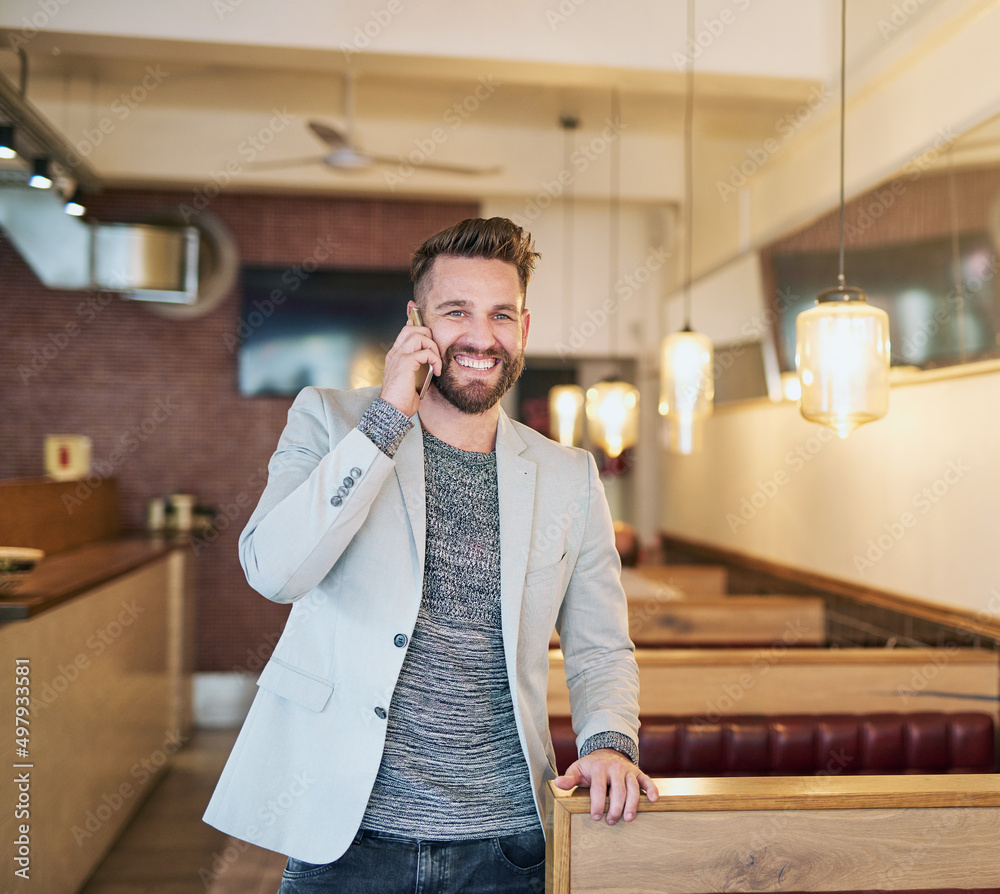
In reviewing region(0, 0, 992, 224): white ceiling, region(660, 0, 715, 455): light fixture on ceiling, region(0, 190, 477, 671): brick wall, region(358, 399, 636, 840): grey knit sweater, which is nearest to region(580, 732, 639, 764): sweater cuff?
region(358, 399, 636, 840): grey knit sweater

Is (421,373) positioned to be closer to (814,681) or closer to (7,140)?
(814,681)

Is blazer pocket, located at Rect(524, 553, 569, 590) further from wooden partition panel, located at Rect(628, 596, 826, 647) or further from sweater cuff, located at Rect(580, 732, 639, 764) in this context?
wooden partition panel, located at Rect(628, 596, 826, 647)

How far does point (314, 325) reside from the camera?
654 cm

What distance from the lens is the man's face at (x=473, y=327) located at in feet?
4.94

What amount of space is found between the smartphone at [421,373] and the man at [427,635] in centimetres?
3

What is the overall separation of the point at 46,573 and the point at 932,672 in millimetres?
3316

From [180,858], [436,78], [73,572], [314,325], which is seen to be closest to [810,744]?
[180,858]

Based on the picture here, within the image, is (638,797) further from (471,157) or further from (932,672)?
(471,157)

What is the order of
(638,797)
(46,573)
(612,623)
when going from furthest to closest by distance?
(46,573) < (612,623) < (638,797)

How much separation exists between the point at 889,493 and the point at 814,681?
3.90 ft

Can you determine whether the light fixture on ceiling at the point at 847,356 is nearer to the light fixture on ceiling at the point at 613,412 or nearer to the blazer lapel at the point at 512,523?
the blazer lapel at the point at 512,523

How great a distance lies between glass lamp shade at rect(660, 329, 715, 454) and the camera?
396 cm

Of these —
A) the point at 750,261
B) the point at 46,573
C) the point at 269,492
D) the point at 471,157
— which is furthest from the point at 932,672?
the point at 471,157

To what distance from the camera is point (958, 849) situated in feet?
4.62
